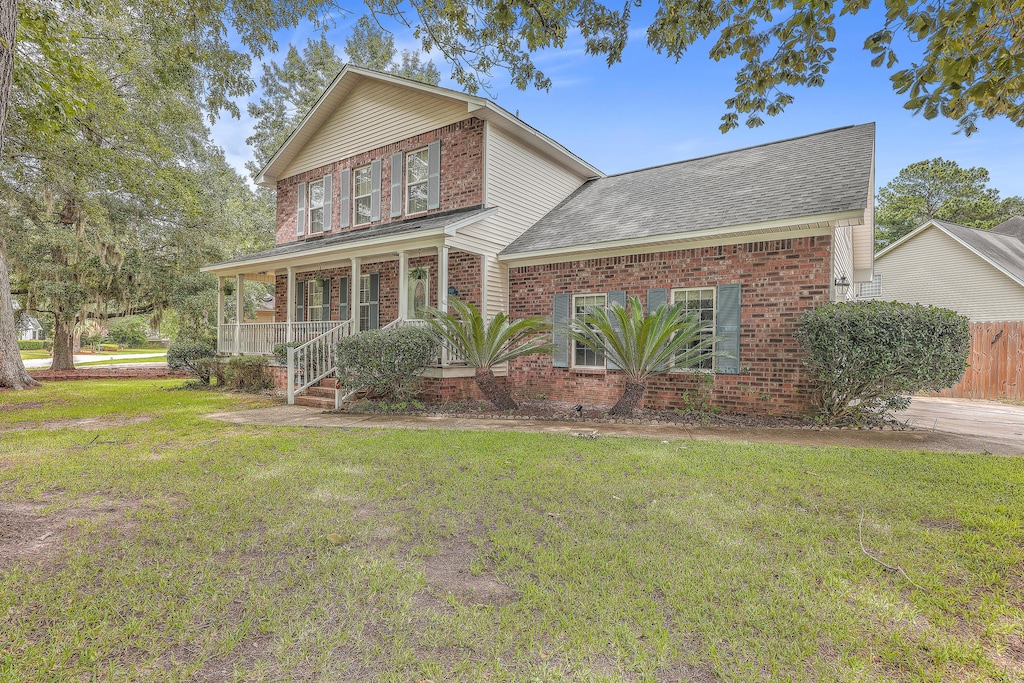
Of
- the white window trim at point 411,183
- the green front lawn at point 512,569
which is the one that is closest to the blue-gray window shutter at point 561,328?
the white window trim at point 411,183

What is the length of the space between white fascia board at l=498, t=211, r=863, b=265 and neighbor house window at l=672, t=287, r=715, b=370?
2.79ft

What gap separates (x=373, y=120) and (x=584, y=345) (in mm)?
8273

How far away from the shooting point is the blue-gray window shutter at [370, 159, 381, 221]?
40.7ft

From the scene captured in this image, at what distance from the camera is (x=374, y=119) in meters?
12.5

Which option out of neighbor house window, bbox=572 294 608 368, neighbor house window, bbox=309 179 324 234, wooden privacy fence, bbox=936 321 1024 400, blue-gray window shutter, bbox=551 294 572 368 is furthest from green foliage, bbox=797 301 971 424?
neighbor house window, bbox=309 179 324 234

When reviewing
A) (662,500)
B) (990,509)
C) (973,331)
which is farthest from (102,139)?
(973,331)

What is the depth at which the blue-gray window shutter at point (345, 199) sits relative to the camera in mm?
13000

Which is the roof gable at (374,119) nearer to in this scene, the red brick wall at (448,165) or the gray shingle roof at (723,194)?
the red brick wall at (448,165)

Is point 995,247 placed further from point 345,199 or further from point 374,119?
point 345,199

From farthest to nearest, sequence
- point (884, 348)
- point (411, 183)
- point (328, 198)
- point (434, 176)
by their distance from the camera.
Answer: point (328, 198) < point (411, 183) < point (434, 176) < point (884, 348)

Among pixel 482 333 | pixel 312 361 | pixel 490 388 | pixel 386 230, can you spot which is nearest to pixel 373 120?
pixel 386 230

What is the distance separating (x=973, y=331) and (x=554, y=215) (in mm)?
10719

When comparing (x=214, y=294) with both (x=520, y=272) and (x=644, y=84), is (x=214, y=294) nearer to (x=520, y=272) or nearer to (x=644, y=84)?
(x=520, y=272)

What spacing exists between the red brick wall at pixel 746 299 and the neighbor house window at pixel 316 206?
26.4 ft
